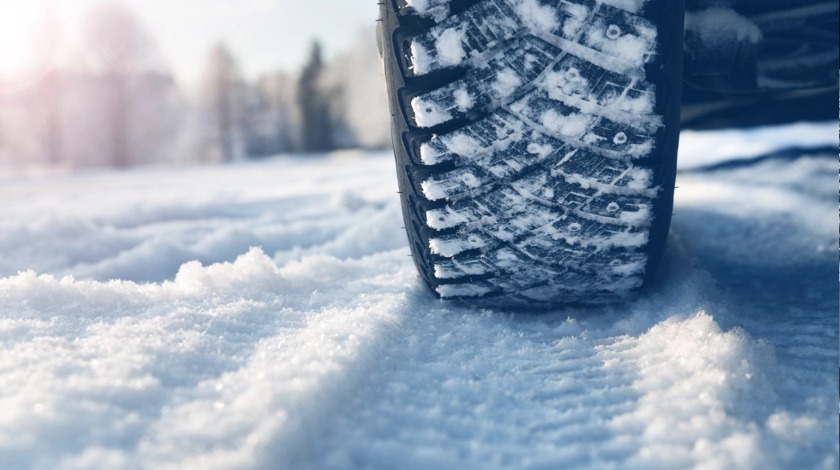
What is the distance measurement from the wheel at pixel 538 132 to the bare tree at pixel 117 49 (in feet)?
67.4

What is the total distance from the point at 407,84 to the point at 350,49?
2789 cm

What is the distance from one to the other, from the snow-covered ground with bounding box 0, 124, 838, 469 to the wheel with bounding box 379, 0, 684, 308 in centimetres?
15

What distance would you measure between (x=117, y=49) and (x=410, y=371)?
20875 millimetres

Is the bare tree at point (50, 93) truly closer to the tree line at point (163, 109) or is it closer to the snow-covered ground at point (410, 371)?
the tree line at point (163, 109)

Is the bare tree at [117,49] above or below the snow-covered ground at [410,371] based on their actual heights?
above

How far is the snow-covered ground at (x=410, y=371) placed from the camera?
629 mm

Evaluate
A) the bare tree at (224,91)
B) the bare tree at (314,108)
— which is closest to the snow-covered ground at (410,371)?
the bare tree at (224,91)

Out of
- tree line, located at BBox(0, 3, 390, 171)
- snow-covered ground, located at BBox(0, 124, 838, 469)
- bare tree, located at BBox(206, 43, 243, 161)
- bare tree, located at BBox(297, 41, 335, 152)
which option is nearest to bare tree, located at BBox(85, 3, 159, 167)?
tree line, located at BBox(0, 3, 390, 171)

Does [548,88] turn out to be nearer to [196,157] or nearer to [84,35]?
[84,35]

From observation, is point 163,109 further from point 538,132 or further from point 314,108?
point 538,132

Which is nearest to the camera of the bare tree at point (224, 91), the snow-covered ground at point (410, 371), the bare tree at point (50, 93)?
the snow-covered ground at point (410, 371)

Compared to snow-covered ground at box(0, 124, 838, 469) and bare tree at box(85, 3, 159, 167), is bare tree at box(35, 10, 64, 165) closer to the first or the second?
bare tree at box(85, 3, 159, 167)

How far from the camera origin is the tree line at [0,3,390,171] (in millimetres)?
18500

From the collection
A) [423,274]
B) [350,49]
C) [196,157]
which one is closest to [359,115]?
[350,49]
